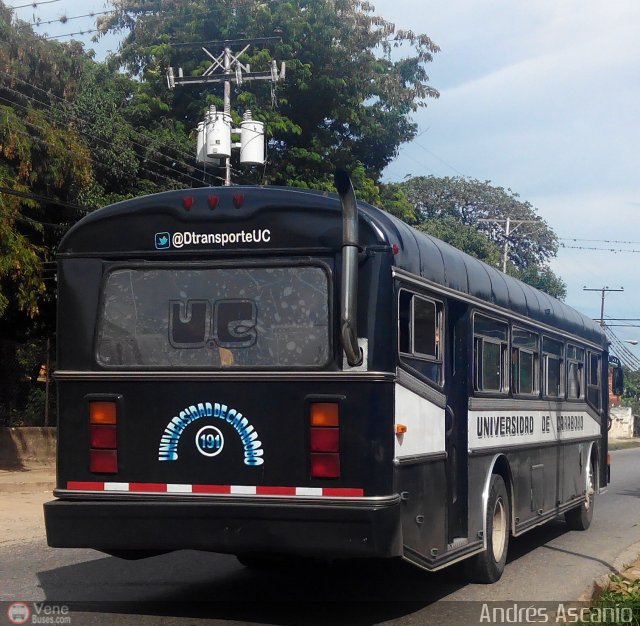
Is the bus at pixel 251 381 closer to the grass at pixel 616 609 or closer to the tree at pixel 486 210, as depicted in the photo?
the grass at pixel 616 609

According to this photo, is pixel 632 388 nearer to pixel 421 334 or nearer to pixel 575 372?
pixel 575 372

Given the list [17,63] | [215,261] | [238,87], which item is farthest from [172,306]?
[238,87]

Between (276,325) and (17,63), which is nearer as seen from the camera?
(276,325)

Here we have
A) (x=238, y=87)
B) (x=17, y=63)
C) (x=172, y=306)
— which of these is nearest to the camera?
(x=172, y=306)

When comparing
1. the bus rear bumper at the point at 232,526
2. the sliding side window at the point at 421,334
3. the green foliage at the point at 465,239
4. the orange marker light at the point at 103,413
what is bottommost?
the bus rear bumper at the point at 232,526

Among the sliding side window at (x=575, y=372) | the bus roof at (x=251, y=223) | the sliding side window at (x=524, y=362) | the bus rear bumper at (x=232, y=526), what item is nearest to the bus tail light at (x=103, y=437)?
the bus rear bumper at (x=232, y=526)

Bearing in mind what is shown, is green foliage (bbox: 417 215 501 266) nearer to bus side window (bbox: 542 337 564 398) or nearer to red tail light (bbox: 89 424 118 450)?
bus side window (bbox: 542 337 564 398)

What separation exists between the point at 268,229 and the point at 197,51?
2207 cm

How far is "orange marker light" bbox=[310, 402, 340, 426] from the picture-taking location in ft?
22.8

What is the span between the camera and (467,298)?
8.88m

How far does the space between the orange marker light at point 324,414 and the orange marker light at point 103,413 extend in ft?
4.64

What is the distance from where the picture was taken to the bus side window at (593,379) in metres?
14.5

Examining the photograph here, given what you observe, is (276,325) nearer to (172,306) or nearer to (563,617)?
(172,306)

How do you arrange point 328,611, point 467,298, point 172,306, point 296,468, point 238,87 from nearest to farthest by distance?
1. point 296,468
2. point 172,306
3. point 328,611
4. point 467,298
5. point 238,87
